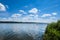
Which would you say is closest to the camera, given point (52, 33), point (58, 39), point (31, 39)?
point (58, 39)

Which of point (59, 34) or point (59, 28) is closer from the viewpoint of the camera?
point (59, 34)

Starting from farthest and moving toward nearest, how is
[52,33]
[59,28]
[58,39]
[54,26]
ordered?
[54,26] → [59,28] → [52,33] → [58,39]

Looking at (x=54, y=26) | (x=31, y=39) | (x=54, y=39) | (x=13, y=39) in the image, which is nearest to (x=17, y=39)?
(x=13, y=39)

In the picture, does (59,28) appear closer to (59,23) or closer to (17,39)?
(59,23)

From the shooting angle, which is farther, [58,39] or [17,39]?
[17,39]

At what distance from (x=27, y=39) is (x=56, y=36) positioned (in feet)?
48.6

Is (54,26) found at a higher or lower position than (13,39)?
higher

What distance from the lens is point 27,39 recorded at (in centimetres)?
2334

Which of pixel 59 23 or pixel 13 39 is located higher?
pixel 59 23

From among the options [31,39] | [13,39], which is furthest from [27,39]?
[13,39]

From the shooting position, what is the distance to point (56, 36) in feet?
28.6

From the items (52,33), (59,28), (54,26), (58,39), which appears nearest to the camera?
(58,39)

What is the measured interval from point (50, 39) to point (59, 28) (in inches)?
36.0

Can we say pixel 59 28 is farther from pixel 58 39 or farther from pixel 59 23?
pixel 58 39
